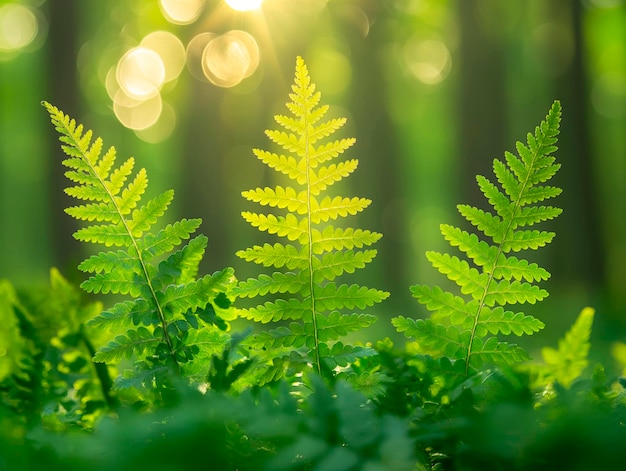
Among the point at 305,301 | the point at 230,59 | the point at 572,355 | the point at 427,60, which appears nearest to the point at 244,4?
the point at 230,59

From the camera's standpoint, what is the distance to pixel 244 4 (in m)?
21.6

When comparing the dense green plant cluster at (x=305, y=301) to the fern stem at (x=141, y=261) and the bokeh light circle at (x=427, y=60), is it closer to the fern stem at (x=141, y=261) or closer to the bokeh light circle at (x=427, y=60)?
the fern stem at (x=141, y=261)

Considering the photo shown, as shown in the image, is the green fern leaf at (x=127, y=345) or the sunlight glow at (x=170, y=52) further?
the sunlight glow at (x=170, y=52)

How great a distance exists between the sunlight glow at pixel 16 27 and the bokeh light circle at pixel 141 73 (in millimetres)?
3662

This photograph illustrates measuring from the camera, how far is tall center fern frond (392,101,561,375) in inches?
35.7

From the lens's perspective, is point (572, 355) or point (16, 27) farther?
point (16, 27)

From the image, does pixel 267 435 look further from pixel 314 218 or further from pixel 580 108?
pixel 580 108

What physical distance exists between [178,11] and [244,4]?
288 centimetres

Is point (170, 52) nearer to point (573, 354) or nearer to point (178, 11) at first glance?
point (178, 11)

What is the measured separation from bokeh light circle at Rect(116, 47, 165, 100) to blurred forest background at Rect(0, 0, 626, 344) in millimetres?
143

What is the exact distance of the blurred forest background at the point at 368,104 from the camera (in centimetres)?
1395

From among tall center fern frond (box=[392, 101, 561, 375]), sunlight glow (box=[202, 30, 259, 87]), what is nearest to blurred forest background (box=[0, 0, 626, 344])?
sunlight glow (box=[202, 30, 259, 87])

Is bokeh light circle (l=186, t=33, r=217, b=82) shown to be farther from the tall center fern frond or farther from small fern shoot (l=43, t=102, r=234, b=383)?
the tall center fern frond

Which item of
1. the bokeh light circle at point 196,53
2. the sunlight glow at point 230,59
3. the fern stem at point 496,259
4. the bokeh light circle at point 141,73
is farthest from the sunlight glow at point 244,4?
the fern stem at point 496,259
